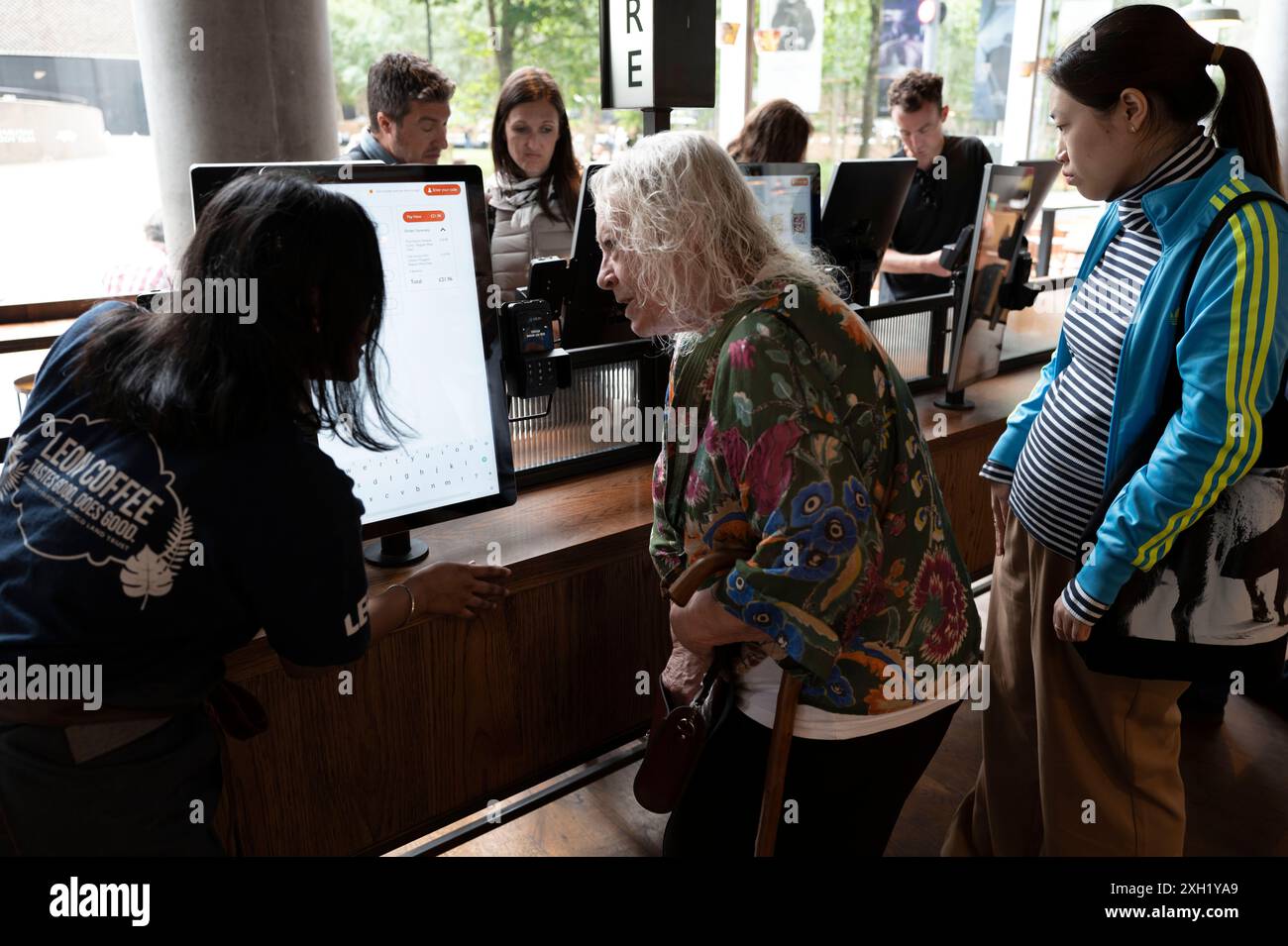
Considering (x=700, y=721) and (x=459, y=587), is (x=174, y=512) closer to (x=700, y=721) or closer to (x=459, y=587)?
(x=459, y=587)

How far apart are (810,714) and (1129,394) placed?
68cm

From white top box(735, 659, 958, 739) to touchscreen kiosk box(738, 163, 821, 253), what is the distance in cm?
127

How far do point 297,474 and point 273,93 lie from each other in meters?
2.94

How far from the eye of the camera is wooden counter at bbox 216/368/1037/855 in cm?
144

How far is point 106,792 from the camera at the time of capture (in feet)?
3.51

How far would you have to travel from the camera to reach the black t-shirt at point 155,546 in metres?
0.97

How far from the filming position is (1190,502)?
1350 millimetres

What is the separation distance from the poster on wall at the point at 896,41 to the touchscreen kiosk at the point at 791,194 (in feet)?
18.7

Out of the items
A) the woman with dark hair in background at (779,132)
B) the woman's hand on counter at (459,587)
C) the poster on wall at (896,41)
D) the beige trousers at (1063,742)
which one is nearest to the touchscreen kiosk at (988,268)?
the beige trousers at (1063,742)

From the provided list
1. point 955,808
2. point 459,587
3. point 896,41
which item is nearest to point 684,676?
point 459,587

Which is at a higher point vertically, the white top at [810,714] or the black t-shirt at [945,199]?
the black t-shirt at [945,199]

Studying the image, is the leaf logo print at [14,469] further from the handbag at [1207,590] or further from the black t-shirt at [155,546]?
the handbag at [1207,590]

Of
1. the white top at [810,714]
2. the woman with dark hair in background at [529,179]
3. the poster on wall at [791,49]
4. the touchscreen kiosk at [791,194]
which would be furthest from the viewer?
the poster on wall at [791,49]
